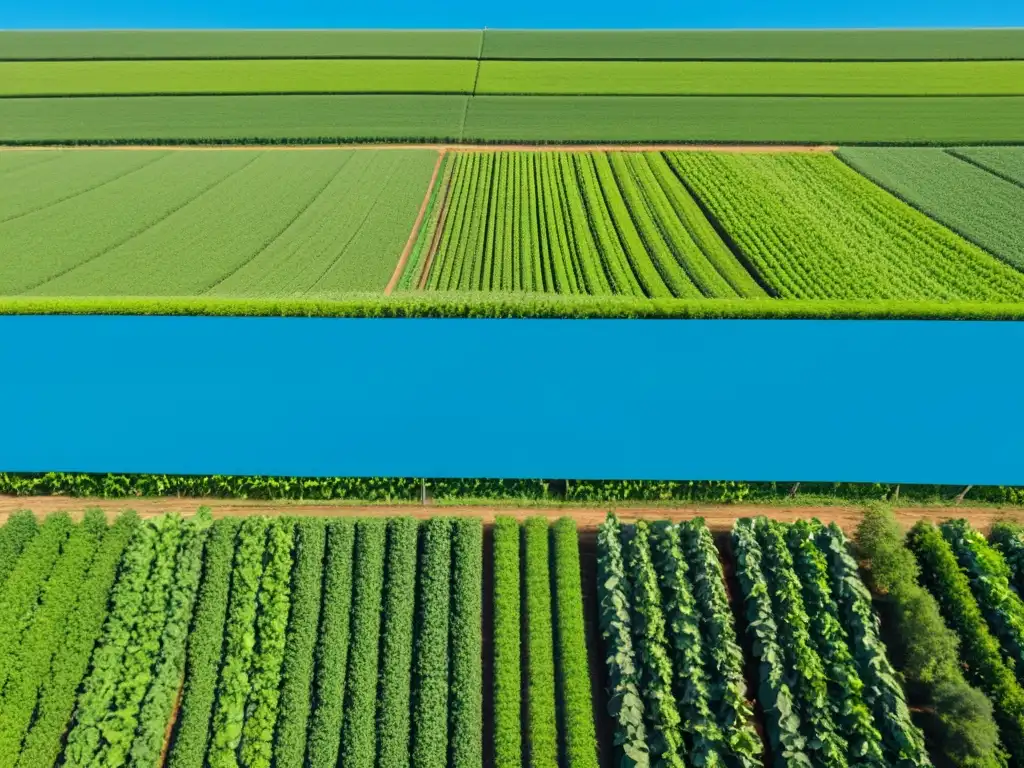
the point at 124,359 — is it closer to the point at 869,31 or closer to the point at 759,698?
the point at 759,698

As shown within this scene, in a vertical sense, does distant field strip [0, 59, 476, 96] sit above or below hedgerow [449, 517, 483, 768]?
above

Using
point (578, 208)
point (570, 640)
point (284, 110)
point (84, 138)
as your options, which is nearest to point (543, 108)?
point (578, 208)

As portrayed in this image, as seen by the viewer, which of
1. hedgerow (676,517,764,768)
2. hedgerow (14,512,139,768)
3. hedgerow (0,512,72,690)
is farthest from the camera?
hedgerow (0,512,72,690)

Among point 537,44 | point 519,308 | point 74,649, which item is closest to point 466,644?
point 74,649

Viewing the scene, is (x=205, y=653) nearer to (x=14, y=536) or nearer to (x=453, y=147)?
(x=14, y=536)

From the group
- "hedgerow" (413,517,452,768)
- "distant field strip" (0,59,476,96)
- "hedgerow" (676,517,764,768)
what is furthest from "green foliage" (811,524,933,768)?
"distant field strip" (0,59,476,96)

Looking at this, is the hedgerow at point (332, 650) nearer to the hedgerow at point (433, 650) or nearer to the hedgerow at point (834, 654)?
the hedgerow at point (433, 650)

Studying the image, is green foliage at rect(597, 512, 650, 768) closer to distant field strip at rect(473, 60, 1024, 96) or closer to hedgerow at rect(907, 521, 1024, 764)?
hedgerow at rect(907, 521, 1024, 764)
